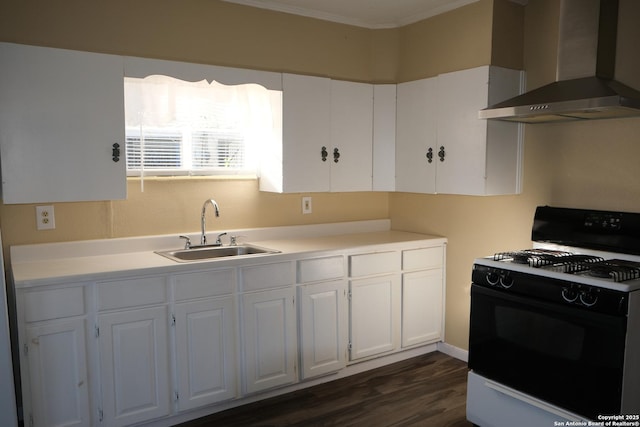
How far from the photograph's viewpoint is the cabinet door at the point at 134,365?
2.49 metres

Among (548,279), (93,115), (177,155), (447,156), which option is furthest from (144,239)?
(548,279)

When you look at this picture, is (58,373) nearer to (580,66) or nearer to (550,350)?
(550,350)

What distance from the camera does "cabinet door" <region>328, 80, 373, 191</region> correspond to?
358cm

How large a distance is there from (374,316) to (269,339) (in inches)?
31.4

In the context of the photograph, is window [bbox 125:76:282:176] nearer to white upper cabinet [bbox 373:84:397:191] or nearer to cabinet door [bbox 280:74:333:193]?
cabinet door [bbox 280:74:333:193]

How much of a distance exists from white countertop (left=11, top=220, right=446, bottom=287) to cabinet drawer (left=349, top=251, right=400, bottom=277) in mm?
75

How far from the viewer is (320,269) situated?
124 inches

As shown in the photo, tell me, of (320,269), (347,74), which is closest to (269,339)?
(320,269)

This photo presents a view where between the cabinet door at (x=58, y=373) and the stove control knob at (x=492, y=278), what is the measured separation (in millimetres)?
2024

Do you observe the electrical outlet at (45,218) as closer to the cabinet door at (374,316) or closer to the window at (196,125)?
the window at (196,125)

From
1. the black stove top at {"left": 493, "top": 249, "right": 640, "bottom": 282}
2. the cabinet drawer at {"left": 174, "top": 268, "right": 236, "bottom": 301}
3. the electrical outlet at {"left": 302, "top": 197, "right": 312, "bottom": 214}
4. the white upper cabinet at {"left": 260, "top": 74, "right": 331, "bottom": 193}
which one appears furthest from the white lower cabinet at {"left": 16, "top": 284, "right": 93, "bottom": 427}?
the black stove top at {"left": 493, "top": 249, "right": 640, "bottom": 282}

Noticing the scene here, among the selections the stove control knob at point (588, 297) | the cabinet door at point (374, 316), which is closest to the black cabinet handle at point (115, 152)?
the cabinet door at point (374, 316)

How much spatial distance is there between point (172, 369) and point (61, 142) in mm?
1303

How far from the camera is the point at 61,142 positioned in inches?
103
